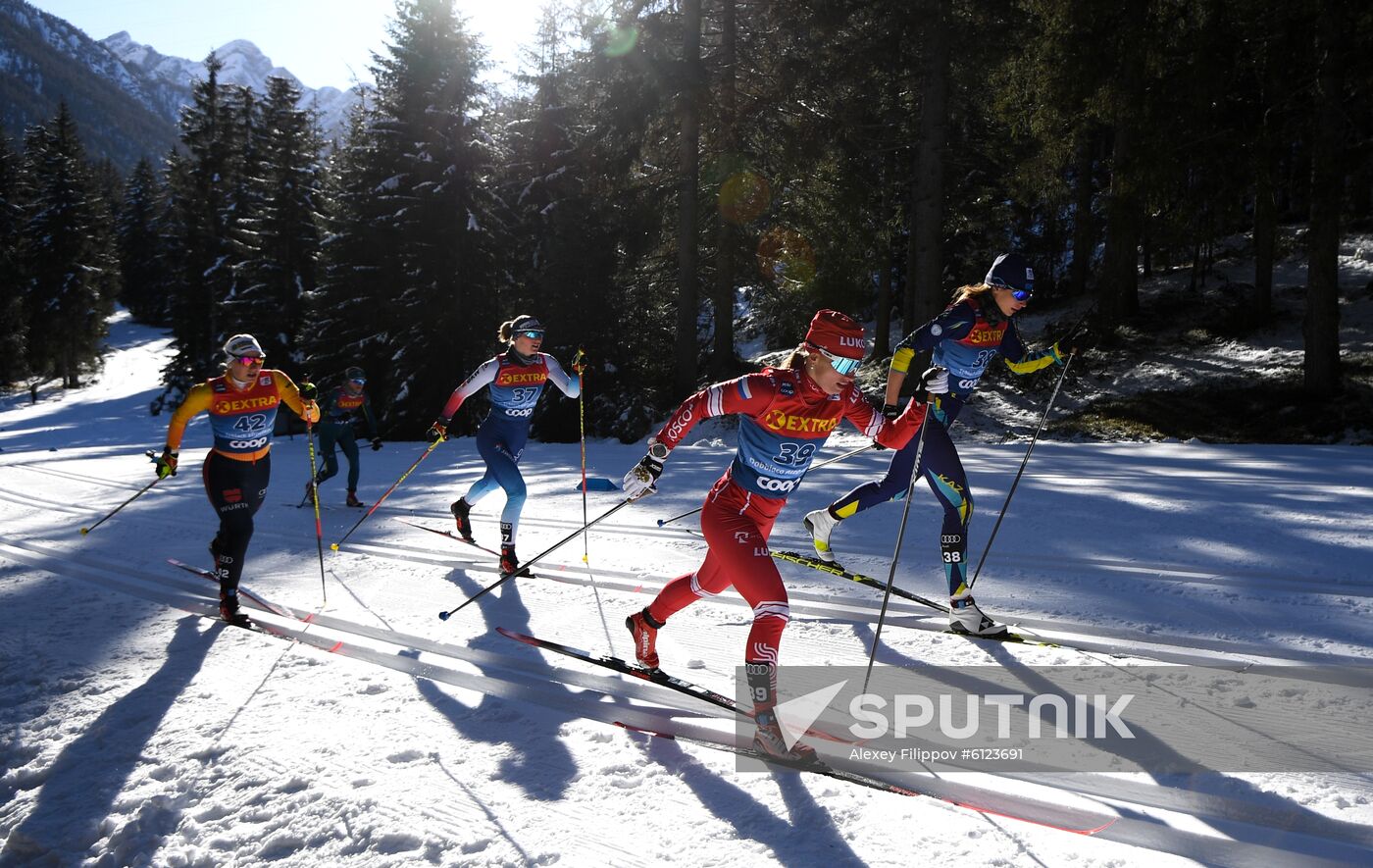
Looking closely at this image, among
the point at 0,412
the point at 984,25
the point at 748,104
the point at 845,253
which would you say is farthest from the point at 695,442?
the point at 0,412

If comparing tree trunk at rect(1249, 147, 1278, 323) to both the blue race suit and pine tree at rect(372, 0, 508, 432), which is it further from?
pine tree at rect(372, 0, 508, 432)

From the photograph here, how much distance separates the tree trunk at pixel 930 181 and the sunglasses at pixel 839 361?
38.5 feet

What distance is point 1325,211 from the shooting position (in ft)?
44.2

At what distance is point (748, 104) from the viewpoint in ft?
59.3

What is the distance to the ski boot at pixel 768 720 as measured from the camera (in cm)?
376

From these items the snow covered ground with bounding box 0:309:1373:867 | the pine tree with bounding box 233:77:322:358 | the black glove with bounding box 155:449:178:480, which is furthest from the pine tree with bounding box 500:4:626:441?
the black glove with bounding box 155:449:178:480

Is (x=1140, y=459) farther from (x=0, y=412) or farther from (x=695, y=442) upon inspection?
(x=0, y=412)

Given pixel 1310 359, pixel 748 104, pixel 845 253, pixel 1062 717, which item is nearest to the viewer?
pixel 1062 717

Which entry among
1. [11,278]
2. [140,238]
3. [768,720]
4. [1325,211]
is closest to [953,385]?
[768,720]

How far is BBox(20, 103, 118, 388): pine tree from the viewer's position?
44750 mm

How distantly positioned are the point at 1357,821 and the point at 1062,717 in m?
1.23

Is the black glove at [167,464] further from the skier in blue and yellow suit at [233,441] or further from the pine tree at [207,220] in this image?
the pine tree at [207,220]

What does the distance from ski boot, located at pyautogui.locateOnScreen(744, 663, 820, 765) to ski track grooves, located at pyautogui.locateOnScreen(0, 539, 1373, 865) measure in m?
0.33

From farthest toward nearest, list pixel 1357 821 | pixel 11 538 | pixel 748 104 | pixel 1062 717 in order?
1. pixel 748 104
2. pixel 11 538
3. pixel 1062 717
4. pixel 1357 821
